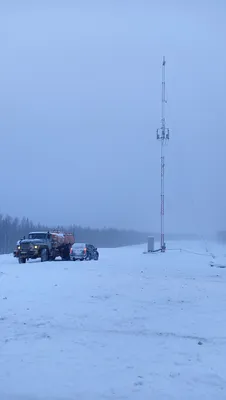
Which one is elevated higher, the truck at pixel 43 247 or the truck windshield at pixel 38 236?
the truck windshield at pixel 38 236

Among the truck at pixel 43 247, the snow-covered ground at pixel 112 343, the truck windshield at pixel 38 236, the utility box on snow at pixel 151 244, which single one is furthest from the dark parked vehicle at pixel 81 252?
the snow-covered ground at pixel 112 343

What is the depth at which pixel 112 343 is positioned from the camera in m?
9.79

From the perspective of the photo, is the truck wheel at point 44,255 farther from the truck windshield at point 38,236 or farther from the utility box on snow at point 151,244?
the utility box on snow at point 151,244

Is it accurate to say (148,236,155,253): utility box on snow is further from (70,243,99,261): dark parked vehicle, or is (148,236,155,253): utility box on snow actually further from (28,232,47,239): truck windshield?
(28,232,47,239): truck windshield

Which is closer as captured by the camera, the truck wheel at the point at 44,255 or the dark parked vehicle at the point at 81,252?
the truck wheel at the point at 44,255

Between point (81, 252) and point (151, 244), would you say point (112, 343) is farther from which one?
point (151, 244)

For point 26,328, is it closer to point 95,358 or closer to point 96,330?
point 96,330

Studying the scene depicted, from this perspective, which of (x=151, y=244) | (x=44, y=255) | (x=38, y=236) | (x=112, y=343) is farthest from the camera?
(x=151, y=244)

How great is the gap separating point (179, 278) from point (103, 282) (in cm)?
384

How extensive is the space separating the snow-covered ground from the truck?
1705 centimetres

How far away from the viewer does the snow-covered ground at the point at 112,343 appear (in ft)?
23.4

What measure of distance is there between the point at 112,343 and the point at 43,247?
26.5m

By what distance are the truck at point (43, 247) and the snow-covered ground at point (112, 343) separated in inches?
671

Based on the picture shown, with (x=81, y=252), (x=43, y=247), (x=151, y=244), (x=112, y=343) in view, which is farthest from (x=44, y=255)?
(x=112, y=343)
